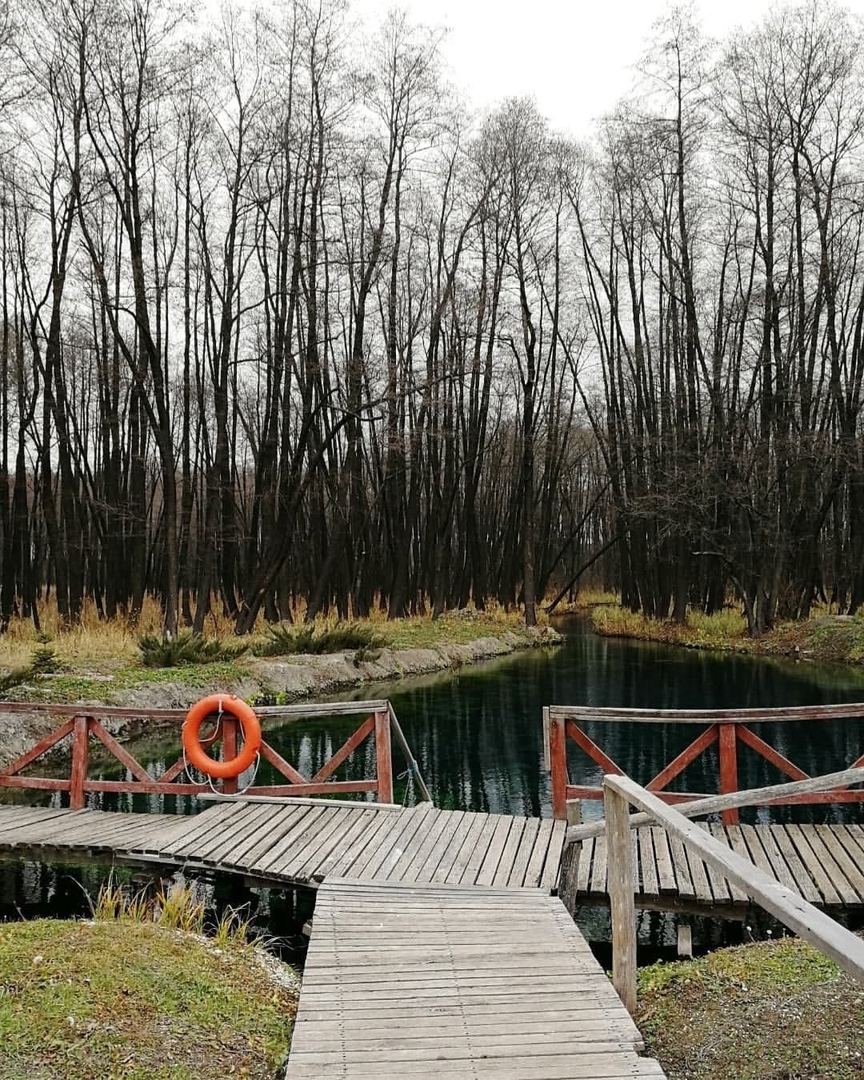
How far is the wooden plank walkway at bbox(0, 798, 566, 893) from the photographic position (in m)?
6.28

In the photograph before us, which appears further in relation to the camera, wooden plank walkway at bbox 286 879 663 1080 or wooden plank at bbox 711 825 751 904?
wooden plank at bbox 711 825 751 904

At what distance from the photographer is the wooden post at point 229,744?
26.6 feet

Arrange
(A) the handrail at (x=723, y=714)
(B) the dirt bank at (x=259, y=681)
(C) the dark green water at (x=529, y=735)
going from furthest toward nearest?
(B) the dirt bank at (x=259, y=681) → (C) the dark green water at (x=529, y=735) → (A) the handrail at (x=723, y=714)

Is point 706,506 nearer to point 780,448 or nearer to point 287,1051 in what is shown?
point 780,448

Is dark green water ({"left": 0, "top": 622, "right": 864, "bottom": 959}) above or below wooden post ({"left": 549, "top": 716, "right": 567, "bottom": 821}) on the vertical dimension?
below

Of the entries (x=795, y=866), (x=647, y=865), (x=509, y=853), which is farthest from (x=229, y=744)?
(x=795, y=866)

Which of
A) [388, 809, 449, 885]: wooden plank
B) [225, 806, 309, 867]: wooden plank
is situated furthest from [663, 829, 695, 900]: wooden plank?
[225, 806, 309, 867]: wooden plank

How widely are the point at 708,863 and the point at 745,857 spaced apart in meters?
3.34

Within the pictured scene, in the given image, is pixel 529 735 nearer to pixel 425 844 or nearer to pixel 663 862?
pixel 425 844

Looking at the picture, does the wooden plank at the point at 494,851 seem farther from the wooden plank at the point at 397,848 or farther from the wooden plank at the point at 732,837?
the wooden plank at the point at 732,837

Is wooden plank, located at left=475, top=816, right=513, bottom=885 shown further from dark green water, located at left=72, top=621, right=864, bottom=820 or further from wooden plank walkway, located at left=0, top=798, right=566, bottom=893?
dark green water, located at left=72, top=621, right=864, bottom=820

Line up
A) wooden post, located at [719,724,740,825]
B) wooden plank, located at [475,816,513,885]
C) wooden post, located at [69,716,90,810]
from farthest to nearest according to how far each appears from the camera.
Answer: wooden post, located at [69,716,90,810] → wooden post, located at [719,724,740,825] → wooden plank, located at [475,816,513,885]

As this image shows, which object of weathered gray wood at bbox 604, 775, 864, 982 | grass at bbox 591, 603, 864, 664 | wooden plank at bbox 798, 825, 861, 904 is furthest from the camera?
grass at bbox 591, 603, 864, 664

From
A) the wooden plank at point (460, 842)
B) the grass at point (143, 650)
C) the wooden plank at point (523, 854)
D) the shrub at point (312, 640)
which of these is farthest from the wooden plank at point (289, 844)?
the shrub at point (312, 640)
